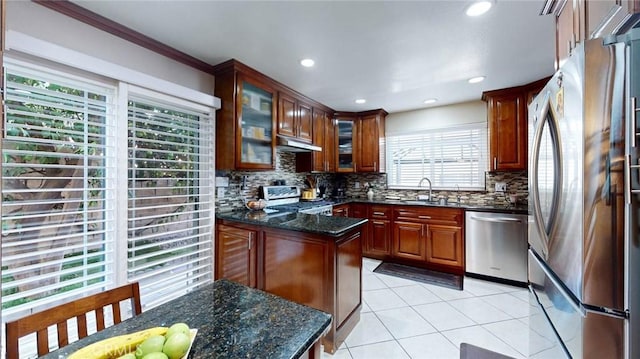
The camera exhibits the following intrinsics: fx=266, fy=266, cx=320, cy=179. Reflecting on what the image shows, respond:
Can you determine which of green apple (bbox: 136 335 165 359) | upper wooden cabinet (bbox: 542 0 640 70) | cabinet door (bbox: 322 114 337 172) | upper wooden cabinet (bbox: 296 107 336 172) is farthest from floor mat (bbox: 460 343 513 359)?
cabinet door (bbox: 322 114 337 172)

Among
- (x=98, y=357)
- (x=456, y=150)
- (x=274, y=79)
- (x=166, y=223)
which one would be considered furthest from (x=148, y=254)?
(x=456, y=150)

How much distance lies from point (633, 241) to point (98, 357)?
5.28ft

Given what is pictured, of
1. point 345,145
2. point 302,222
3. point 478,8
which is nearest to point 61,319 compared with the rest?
point 302,222

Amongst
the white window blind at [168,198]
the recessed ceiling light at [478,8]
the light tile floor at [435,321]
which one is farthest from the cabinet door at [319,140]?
the recessed ceiling light at [478,8]

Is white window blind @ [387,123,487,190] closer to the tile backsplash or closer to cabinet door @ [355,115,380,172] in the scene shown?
the tile backsplash

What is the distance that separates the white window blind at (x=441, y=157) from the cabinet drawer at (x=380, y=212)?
69 cm

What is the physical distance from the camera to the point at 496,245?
315 cm

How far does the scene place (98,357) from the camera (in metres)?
0.70

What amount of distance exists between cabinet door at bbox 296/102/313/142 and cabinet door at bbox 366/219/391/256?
1613mm

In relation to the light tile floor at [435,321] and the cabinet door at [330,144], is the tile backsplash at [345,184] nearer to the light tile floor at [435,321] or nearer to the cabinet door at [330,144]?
the cabinet door at [330,144]

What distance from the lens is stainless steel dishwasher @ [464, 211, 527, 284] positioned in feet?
9.89

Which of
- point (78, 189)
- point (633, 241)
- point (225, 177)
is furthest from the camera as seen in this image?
point (225, 177)

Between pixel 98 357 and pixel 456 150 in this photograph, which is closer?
pixel 98 357

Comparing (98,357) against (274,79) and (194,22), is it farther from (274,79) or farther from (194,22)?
(274,79)
